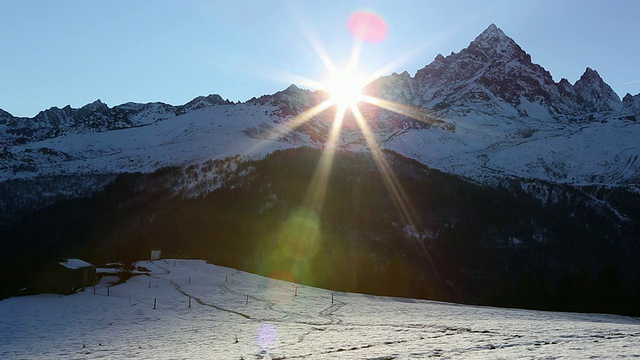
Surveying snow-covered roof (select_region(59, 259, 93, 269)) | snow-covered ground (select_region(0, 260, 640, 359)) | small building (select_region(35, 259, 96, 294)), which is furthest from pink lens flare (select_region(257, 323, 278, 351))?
snow-covered roof (select_region(59, 259, 93, 269))

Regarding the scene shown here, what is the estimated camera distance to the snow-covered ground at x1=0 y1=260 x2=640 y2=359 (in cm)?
2545

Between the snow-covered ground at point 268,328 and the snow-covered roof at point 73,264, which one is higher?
the snow-covered roof at point 73,264

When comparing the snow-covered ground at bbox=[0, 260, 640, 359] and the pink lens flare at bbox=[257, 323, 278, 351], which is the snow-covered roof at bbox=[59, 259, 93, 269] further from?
the pink lens flare at bbox=[257, 323, 278, 351]

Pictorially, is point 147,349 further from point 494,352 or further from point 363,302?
point 363,302

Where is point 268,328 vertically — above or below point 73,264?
below

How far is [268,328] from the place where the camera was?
Answer: 1449 inches

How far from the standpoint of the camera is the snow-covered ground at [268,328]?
2545cm

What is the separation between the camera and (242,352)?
27.8 m

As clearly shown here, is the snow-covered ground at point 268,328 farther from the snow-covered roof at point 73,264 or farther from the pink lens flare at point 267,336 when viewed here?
the snow-covered roof at point 73,264

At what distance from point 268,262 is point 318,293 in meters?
112

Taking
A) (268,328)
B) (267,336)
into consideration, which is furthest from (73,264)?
(267,336)

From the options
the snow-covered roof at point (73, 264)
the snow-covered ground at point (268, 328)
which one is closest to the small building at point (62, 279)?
the snow-covered roof at point (73, 264)

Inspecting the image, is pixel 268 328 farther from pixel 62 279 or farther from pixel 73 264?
pixel 73 264

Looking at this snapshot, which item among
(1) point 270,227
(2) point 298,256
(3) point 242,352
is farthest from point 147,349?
(1) point 270,227
